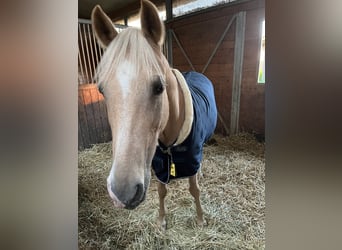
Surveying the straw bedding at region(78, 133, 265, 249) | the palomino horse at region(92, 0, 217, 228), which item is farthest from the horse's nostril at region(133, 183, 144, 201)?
the straw bedding at region(78, 133, 265, 249)

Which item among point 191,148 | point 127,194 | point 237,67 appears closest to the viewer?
point 127,194

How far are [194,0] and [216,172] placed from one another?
0.41 metres

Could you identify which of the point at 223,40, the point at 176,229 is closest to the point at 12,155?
the point at 176,229

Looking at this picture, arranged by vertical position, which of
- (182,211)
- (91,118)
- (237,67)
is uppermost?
(237,67)

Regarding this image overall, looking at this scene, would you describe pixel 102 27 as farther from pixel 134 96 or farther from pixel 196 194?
pixel 196 194

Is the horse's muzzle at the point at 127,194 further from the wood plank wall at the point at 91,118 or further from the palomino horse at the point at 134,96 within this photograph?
the wood plank wall at the point at 91,118

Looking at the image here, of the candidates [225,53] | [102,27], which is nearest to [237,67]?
[225,53]

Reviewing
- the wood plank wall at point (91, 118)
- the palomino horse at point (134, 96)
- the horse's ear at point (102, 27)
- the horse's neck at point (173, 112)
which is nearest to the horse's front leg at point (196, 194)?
the palomino horse at point (134, 96)

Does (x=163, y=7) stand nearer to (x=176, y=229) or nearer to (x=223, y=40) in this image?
(x=223, y=40)

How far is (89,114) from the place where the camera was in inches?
23.5

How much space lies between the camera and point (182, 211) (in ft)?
2.13

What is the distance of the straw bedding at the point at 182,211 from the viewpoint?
54cm

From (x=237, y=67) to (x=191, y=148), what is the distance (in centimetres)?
24

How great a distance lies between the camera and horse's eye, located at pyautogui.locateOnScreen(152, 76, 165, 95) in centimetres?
49
